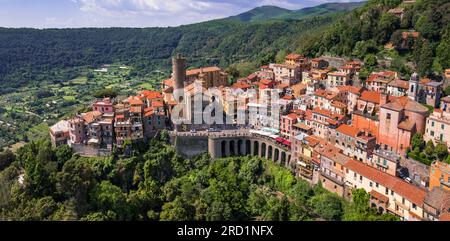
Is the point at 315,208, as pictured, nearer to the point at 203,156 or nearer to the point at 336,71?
the point at 203,156

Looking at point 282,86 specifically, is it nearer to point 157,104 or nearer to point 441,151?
point 157,104

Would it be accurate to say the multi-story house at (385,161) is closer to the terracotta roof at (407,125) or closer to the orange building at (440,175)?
the terracotta roof at (407,125)

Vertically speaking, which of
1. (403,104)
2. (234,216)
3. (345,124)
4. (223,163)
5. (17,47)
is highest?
(17,47)

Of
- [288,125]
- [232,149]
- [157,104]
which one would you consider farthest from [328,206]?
[157,104]

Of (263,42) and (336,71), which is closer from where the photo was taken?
(336,71)

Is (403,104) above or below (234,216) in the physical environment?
above

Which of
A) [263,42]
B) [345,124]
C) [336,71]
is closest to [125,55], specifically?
[263,42]
